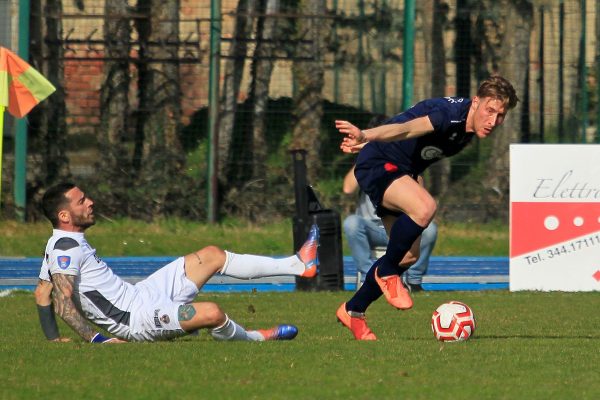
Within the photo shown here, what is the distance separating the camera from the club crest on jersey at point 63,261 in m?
7.65

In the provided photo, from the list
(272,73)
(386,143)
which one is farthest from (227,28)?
(386,143)

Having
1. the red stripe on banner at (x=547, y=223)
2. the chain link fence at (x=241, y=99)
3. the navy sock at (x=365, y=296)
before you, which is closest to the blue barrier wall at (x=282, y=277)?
the red stripe on banner at (x=547, y=223)

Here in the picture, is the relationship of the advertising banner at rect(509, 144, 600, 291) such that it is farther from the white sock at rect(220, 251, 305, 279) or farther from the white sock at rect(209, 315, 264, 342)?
the white sock at rect(209, 315, 264, 342)

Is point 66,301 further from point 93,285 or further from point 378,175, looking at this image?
point 378,175

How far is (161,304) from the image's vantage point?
7.75 meters

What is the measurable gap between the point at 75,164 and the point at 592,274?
8067 mm

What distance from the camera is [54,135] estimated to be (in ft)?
58.6

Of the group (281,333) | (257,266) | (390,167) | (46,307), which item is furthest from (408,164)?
(46,307)

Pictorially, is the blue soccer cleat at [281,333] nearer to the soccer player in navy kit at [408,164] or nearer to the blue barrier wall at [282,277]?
the soccer player in navy kit at [408,164]

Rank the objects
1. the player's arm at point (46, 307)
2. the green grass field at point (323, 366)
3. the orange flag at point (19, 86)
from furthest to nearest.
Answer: the orange flag at point (19, 86) < the player's arm at point (46, 307) < the green grass field at point (323, 366)

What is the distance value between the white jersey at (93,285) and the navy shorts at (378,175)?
1.63 meters

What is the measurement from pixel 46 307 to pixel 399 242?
2.17 m

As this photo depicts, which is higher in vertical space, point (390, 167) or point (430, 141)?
point (430, 141)

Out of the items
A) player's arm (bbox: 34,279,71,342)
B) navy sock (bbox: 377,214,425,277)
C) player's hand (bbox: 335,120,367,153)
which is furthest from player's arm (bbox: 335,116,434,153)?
player's arm (bbox: 34,279,71,342)
